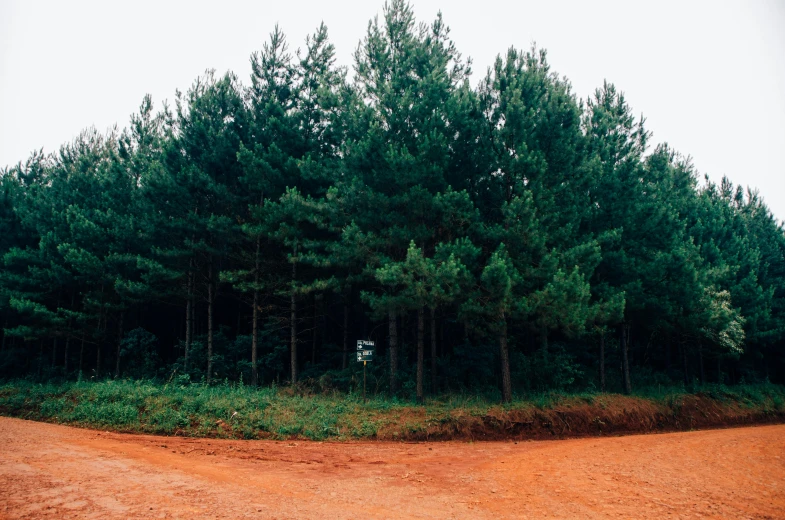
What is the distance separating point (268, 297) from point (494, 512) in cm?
1631

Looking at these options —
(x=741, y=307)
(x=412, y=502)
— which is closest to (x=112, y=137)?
(x=412, y=502)

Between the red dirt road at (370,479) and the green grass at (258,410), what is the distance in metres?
0.96

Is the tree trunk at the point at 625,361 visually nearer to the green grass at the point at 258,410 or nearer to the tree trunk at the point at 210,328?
the green grass at the point at 258,410

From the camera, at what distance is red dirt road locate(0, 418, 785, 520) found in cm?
614

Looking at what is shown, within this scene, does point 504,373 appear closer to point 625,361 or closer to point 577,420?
point 577,420

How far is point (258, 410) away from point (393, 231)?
289 inches

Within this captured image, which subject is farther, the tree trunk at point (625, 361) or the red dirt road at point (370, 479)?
the tree trunk at point (625, 361)

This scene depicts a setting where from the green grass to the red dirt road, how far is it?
0.96 meters

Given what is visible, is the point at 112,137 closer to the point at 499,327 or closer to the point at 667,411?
the point at 499,327

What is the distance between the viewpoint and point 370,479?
26.4 ft

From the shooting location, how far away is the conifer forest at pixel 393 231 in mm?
15148

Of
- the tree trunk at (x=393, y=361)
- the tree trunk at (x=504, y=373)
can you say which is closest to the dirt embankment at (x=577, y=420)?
the tree trunk at (x=504, y=373)

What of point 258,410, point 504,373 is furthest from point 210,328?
point 504,373

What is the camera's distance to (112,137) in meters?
28.2
